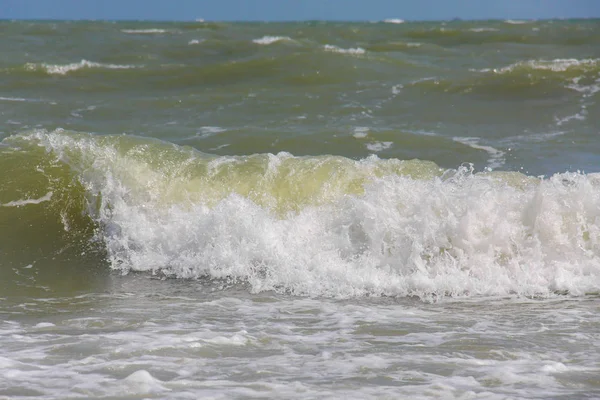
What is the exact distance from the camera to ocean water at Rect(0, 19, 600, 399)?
4.00 metres

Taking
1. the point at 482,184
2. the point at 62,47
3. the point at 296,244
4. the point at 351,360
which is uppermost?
the point at 62,47

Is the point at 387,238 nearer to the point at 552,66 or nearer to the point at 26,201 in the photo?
the point at 26,201

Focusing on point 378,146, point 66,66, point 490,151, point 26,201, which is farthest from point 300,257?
point 66,66

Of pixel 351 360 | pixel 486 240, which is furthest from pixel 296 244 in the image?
pixel 351 360

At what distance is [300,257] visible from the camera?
6.32m

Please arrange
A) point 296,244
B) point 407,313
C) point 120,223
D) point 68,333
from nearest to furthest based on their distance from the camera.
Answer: point 68,333, point 407,313, point 296,244, point 120,223

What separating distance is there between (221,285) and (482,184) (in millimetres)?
2219

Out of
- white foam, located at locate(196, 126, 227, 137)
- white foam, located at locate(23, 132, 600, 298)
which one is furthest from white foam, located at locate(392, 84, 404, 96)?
white foam, located at locate(23, 132, 600, 298)

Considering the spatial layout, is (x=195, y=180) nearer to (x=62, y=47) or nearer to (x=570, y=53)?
(x=62, y=47)

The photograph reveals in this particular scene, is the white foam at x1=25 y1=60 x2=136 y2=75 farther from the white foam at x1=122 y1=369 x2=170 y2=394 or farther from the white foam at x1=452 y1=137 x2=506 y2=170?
the white foam at x1=122 y1=369 x2=170 y2=394

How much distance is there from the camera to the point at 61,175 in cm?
805

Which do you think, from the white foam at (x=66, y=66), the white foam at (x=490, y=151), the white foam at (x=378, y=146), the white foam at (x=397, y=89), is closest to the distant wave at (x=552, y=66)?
the white foam at (x=397, y=89)

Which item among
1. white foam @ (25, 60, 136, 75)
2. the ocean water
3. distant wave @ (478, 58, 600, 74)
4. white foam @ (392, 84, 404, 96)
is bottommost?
the ocean water

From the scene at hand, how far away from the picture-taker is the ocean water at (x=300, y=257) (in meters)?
4.00
